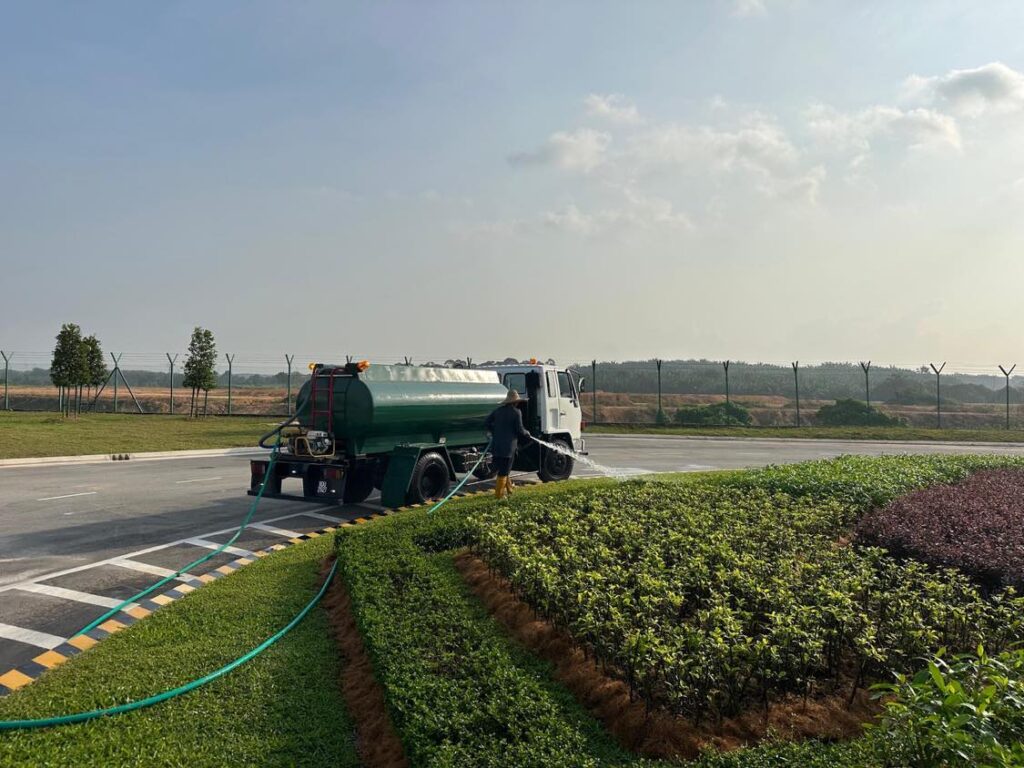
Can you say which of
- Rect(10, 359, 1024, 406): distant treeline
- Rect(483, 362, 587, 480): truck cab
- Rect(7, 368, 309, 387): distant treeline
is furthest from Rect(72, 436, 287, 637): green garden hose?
Rect(10, 359, 1024, 406): distant treeline

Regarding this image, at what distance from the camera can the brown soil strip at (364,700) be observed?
4.28 m

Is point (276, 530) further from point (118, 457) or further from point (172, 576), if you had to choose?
point (118, 457)

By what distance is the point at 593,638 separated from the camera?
5113 millimetres

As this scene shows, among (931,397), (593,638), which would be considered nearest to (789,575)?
(593,638)

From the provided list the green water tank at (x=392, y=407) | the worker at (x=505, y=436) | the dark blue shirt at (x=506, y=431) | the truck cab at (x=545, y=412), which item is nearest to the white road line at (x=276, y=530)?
the green water tank at (x=392, y=407)

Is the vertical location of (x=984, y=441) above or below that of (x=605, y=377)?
below

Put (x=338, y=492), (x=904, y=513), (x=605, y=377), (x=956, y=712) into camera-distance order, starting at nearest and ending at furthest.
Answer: (x=956, y=712) < (x=904, y=513) < (x=338, y=492) < (x=605, y=377)

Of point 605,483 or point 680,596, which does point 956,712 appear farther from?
point 605,483

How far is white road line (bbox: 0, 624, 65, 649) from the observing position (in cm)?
610

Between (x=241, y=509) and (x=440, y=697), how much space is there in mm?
8919

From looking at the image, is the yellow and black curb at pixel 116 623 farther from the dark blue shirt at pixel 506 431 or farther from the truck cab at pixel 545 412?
the truck cab at pixel 545 412

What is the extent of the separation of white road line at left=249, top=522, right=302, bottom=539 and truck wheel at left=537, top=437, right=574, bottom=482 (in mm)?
5892

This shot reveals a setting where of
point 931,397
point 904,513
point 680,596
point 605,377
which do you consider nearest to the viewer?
point 680,596

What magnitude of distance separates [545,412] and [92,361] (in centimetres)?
2842
